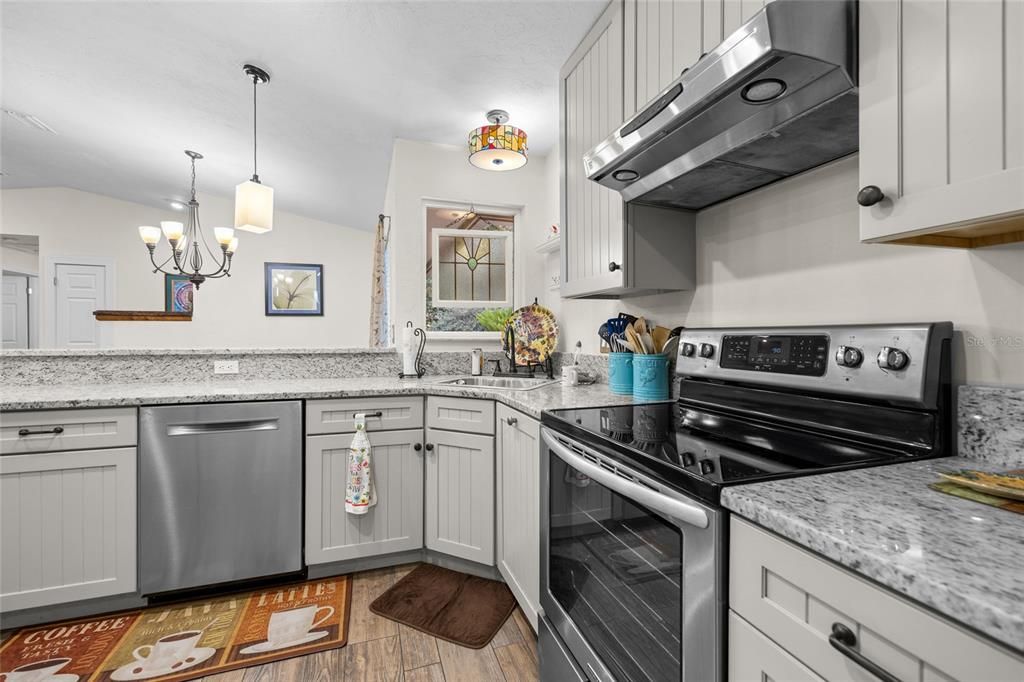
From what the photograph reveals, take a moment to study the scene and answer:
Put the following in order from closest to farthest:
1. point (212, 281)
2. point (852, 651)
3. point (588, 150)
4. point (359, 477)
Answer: point (852, 651), point (588, 150), point (359, 477), point (212, 281)

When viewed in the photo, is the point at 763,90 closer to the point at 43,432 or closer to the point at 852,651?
the point at 852,651

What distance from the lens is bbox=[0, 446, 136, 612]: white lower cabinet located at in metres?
1.77

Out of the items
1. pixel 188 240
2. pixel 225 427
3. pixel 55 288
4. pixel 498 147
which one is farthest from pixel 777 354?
pixel 55 288

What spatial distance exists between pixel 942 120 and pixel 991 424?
0.57 meters

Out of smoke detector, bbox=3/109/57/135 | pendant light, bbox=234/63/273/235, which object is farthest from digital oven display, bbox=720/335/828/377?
smoke detector, bbox=3/109/57/135

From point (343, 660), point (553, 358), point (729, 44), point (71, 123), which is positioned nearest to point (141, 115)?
point (71, 123)

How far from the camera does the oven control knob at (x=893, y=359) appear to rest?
37.1 inches

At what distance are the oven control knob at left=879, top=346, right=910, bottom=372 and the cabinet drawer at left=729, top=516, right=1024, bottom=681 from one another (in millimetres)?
540

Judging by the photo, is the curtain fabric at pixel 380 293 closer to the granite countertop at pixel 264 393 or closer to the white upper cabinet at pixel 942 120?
the granite countertop at pixel 264 393

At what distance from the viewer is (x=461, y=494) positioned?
212 cm

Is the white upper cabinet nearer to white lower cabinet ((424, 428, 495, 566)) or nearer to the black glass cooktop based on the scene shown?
the black glass cooktop

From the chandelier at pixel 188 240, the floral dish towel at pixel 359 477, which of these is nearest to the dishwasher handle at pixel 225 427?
the floral dish towel at pixel 359 477

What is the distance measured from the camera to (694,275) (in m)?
1.76

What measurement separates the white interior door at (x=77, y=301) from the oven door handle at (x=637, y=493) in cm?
644
